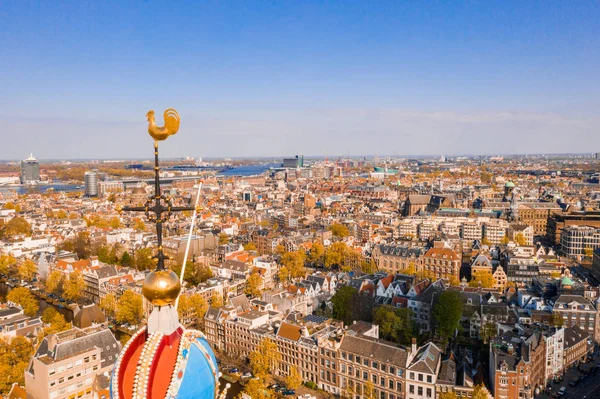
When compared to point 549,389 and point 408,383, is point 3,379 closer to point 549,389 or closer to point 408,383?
point 408,383

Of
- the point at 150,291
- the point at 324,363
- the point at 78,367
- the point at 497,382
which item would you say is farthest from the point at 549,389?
the point at 150,291

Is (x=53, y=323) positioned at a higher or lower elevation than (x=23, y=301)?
higher

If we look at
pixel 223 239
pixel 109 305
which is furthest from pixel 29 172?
pixel 109 305

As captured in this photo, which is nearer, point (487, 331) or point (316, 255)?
point (487, 331)

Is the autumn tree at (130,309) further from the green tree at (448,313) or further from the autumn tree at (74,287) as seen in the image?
the green tree at (448,313)

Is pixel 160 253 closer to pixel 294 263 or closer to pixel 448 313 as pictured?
pixel 448 313

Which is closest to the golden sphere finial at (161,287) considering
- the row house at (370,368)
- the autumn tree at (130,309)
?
the row house at (370,368)

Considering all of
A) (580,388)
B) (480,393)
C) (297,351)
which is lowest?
(580,388)

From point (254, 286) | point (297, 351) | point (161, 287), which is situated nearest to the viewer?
point (161, 287)
